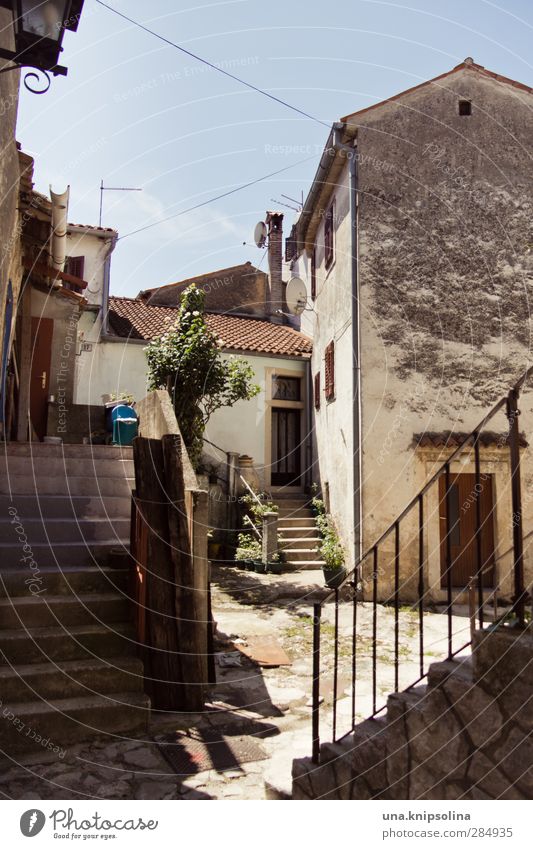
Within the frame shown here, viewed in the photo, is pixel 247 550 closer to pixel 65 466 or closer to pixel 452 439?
pixel 452 439

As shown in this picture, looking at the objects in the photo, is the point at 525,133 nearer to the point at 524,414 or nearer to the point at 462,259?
the point at 462,259

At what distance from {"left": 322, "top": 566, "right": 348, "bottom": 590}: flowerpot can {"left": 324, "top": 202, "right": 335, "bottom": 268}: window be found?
20.7 ft

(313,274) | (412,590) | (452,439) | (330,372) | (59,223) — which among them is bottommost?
(412,590)

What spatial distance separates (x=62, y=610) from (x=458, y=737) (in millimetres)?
3528

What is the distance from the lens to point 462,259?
11016mm

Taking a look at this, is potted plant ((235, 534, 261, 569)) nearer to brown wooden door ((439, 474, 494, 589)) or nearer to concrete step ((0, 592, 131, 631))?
brown wooden door ((439, 474, 494, 589))

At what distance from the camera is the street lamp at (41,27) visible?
327cm

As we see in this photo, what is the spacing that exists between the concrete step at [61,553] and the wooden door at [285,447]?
990 cm

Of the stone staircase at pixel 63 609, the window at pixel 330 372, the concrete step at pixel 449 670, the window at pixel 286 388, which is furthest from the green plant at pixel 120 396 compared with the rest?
the concrete step at pixel 449 670

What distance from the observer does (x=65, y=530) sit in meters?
5.91

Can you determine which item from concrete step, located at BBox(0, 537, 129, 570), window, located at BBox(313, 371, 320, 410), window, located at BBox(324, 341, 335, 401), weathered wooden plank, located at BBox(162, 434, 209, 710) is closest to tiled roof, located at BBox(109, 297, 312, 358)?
window, located at BBox(313, 371, 320, 410)

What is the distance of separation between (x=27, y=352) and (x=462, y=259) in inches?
313

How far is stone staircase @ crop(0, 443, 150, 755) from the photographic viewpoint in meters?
4.30

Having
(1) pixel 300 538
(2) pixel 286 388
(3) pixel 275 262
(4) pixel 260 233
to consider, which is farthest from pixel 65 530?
(3) pixel 275 262
